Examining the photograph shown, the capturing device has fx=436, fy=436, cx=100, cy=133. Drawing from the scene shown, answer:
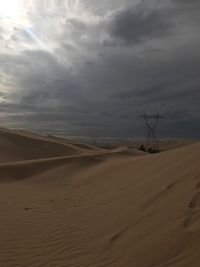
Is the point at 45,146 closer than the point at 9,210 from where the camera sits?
No

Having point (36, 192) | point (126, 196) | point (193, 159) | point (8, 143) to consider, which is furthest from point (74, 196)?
point (8, 143)

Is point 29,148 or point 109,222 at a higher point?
point 29,148

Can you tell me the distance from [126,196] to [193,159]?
1.76 meters

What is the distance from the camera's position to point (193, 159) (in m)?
9.96

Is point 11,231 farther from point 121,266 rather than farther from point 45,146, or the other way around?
point 45,146

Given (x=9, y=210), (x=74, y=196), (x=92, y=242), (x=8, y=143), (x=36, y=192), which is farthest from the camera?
(x=8, y=143)

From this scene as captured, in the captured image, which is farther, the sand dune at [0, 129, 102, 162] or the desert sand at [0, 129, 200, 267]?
the sand dune at [0, 129, 102, 162]

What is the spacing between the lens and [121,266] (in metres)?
5.45

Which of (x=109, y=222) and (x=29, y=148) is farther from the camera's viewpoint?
(x=29, y=148)

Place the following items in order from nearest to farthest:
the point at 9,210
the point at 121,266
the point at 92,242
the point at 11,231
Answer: the point at 121,266, the point at 92,242, the point at 11,231, the point at 9,210

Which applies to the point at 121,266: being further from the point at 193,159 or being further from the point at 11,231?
the point at 193,159

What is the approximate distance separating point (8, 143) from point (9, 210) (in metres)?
19.3

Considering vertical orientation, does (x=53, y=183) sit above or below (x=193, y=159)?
below

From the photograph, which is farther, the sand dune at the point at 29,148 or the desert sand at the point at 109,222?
the sand dune at the point at 29,148
